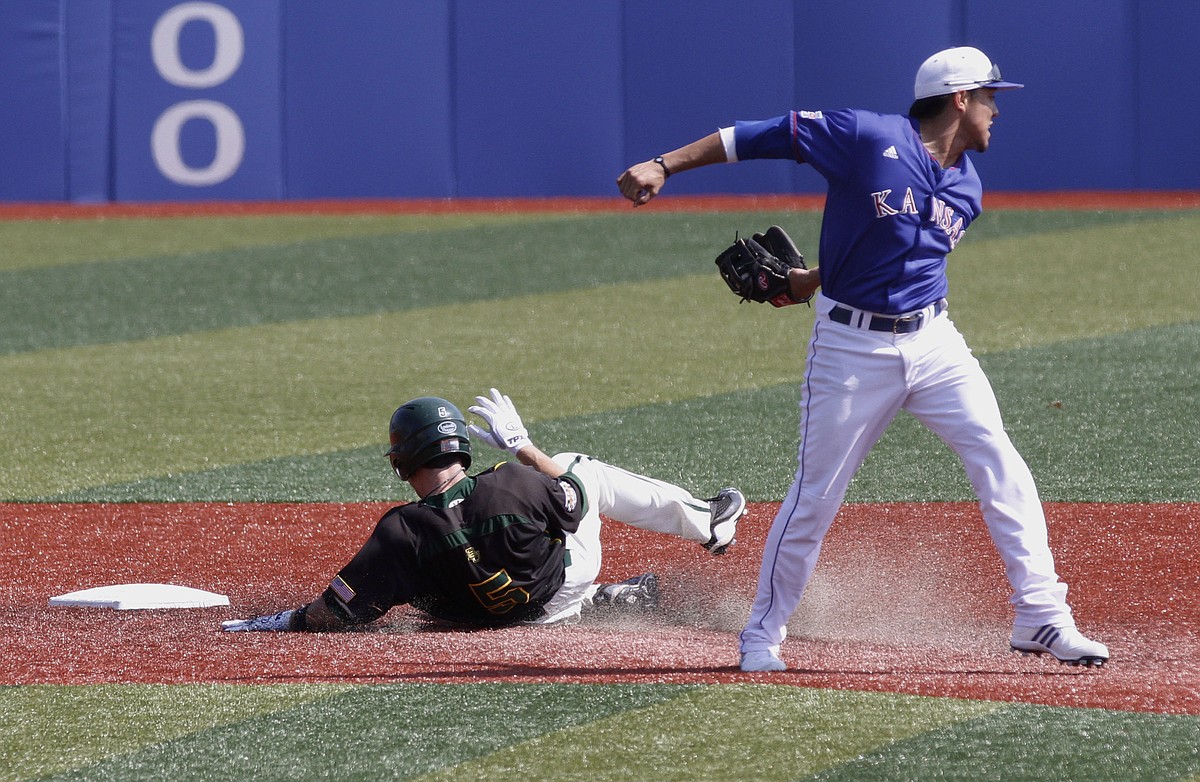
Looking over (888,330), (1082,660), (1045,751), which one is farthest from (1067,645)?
(888,330)

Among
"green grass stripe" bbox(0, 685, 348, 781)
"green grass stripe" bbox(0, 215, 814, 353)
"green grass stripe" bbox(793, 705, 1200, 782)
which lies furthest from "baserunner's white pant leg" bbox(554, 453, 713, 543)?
"green grass stripe" bbox(0, 215, 814, 353)

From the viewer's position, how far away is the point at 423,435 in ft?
16.6

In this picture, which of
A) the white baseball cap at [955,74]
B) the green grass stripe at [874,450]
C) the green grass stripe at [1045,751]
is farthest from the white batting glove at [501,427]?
the green grass stripe at [874,450]

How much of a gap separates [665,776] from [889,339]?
1.41m

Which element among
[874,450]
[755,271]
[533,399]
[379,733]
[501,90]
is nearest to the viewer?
[379,733]

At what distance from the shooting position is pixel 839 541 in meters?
6.59

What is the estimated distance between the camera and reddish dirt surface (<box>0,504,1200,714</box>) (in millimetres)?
4574

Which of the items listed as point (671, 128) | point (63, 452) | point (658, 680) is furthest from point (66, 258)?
point (658, 680)

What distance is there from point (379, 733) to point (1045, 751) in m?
1.57

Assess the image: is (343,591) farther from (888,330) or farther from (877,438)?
(888,330)

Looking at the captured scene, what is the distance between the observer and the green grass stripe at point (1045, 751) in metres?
3.64

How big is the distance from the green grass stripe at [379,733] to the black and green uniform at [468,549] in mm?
591

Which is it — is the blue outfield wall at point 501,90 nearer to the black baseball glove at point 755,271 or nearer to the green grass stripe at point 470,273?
the green grass stripe at point 470,273

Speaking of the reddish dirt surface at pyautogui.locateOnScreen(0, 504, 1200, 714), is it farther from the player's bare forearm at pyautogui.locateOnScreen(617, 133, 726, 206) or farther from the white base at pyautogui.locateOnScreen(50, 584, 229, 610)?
the player's bare forearm at pyautogui.locateOnScreen(617, 133, 726, 206)
